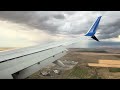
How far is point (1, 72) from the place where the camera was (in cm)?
155
